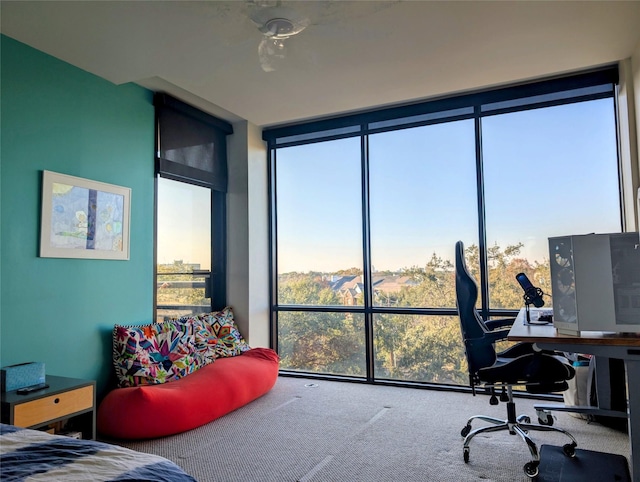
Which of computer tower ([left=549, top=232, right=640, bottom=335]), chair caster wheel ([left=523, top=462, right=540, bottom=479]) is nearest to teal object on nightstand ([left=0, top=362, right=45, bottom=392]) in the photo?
chair caster wheel ([left=523, top=462, right=540, bottom=479])

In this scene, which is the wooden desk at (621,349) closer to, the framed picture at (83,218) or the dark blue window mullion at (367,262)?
the dark blue window mullion at (367,262)

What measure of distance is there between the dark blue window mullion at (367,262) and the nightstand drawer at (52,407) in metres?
2.66

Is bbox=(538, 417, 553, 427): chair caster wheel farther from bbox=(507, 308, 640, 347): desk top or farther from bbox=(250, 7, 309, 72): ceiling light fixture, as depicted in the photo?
bbox=(250, 7, 309, 72): ceiling light fixture

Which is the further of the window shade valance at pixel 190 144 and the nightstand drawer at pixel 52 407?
the window shade valance at pixel 190 144

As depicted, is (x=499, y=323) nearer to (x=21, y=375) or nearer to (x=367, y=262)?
(x=367, y=262)

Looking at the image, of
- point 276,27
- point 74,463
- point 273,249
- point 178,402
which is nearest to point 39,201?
point 178,402

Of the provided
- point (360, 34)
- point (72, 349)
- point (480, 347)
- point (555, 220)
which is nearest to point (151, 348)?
point (72, 349)

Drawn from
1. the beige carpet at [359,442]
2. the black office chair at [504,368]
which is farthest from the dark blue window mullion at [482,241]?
the black office chair at [504,368]

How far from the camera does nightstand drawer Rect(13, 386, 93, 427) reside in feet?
7.83

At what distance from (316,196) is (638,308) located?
11.1 feet

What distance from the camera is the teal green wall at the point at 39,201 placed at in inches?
111

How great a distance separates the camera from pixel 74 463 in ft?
4.33

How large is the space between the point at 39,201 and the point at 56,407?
4.40ft

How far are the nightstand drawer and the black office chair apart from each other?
234 centimetres
